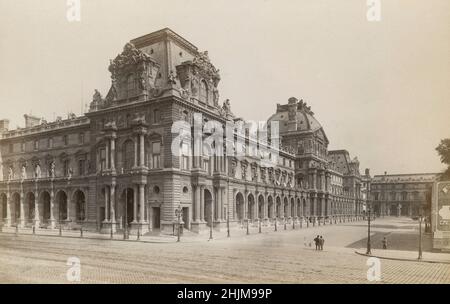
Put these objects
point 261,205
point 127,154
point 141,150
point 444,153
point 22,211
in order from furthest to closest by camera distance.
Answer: point 261,205, point 22,211, point 127,154, point 141,150, point 444,153

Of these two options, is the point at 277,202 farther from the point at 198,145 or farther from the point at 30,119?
the point at 30,119

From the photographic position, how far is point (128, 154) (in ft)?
146

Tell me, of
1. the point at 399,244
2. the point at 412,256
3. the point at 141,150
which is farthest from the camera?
the point at 141,150

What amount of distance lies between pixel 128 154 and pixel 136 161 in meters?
2.49

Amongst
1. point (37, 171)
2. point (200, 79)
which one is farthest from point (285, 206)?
point (37, 171)

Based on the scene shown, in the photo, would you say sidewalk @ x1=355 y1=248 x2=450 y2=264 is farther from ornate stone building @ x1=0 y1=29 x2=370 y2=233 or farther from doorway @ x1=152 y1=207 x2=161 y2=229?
doorway @ x1=152 y1=207 x2=161 y2=229

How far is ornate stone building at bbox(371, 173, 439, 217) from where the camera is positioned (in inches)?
5689

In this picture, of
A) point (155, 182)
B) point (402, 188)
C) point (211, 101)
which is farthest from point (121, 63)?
point (402, 188)

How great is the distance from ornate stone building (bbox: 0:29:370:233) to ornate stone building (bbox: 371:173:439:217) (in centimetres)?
9999

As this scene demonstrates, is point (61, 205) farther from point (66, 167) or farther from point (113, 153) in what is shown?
point (113, 153)

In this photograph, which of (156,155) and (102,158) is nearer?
(156,155)

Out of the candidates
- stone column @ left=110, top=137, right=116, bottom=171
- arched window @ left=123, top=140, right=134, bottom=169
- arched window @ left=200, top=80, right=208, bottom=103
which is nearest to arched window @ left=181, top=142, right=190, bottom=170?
arched window @ left=123, top=140, right=134, bottom=169

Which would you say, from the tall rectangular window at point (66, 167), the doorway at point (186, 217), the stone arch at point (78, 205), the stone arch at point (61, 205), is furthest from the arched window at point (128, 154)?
the stone arch at point (61, 205)

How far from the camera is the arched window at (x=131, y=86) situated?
146ft
